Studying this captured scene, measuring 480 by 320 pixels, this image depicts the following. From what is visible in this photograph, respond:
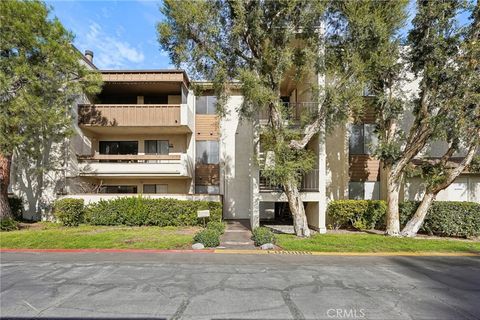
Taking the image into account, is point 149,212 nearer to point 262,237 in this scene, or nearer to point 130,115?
point 130,115

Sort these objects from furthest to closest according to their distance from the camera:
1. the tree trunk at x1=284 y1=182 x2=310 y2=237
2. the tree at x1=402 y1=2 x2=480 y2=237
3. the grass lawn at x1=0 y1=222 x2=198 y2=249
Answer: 1. the tree trunk at x1=284 y1=182 x2=310 y2=237
2. the tree at x1=402 y1=2 x2=480 y2=237
3. the grass lawn at x1=0 y1=222 x2=198 y2=249

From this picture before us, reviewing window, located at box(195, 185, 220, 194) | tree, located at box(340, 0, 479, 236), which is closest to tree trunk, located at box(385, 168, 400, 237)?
tree, located at box(340, 0, 479, 236)

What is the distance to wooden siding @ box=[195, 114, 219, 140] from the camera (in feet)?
66.6

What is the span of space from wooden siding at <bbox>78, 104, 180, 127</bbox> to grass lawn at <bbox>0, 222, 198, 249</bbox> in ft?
21.7

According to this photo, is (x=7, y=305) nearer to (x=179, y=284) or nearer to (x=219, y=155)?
(x=179, y=284)

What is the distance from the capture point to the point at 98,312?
16.7 feet

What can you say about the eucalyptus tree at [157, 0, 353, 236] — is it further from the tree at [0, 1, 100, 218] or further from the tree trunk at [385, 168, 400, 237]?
→ the tree at [0, 1, 100, 218]

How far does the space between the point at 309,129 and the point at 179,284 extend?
27.0ft

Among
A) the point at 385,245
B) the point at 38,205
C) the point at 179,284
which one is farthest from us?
the point at 38,205

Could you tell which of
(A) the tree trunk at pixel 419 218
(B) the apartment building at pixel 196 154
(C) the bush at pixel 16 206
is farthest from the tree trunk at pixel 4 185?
(A) the tree trunk at pixel 419 218

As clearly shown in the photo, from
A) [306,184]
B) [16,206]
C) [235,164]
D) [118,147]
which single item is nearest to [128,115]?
[118,147]

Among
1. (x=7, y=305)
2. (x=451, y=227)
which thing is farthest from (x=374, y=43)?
(x=7, y=305)

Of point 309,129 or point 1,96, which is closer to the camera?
point 309,129

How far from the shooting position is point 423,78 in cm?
1216
